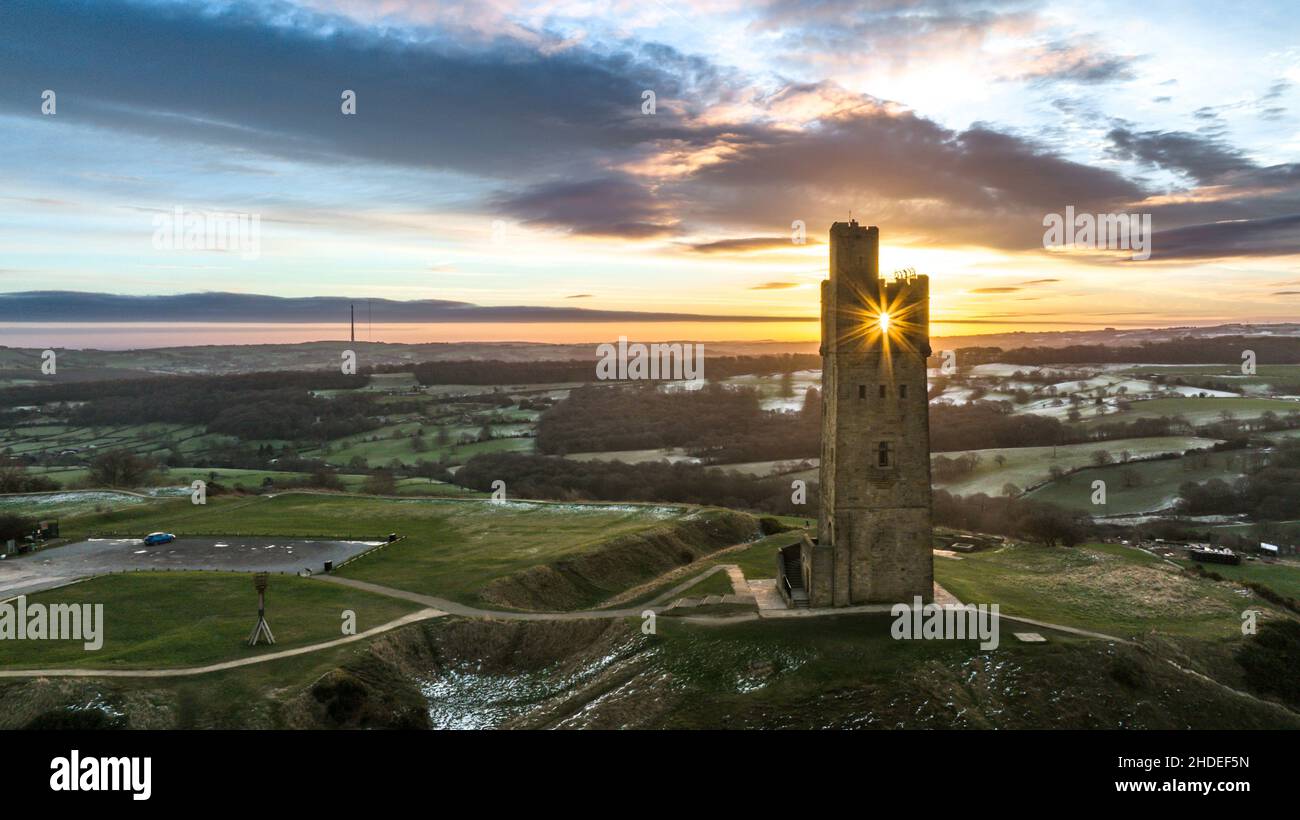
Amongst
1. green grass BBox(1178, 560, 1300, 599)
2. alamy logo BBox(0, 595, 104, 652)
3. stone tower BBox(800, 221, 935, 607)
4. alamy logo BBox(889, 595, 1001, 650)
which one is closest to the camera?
alamy logo BBox(889, 595, 1001, 650)

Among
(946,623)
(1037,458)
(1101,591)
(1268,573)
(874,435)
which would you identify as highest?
(874,435)

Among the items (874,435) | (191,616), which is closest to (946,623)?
(874,435)

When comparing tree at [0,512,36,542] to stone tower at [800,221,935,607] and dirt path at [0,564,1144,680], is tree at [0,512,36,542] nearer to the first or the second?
dirt path at [0,564,1144,680]

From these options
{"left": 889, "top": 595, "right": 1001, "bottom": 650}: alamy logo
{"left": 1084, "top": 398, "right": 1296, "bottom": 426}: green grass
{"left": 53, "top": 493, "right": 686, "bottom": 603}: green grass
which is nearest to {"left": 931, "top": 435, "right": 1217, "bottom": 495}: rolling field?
{"left": 1084, "top": 398, "right": 1296, "bottom": 426}: green grass

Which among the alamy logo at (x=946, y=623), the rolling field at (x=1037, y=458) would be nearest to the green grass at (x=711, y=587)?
the alamy logo at (x=946, y=623)

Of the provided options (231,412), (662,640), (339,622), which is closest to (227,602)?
(339,622)

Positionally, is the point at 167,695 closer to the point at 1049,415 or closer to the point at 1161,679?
the point at 1161,679

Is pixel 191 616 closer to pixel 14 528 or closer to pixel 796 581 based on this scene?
pixel 14 528
